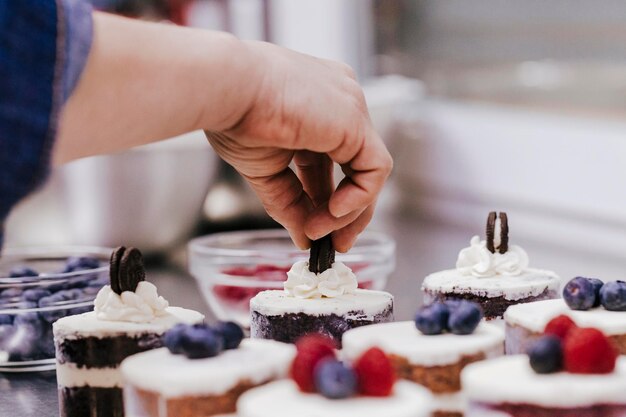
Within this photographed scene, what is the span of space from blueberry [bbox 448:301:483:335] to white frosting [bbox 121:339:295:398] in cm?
20

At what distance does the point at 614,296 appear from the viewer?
1.39 metres

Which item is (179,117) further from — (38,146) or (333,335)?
(333,335)

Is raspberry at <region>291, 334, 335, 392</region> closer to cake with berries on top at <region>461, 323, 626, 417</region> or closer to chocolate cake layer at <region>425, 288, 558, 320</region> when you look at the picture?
cake with berries on top at <region>461, 323, 626, 417</region>

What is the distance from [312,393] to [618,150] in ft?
6.65

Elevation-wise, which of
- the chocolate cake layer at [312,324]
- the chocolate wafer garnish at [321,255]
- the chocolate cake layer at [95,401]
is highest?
the chocolate wafer garnish at [321,255]

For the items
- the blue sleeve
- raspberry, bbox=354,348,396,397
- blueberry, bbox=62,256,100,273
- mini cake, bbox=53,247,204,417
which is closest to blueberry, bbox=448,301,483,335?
raspberry, bbox=354,348,396,397

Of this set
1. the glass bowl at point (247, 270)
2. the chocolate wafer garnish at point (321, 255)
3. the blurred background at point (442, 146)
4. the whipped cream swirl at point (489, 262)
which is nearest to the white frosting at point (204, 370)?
the chocolate wafer garnish at point (321, 255)

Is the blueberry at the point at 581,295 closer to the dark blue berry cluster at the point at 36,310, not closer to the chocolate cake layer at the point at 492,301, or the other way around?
the chocolate cake layer at the point at 492,301

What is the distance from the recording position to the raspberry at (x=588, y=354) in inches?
43.8

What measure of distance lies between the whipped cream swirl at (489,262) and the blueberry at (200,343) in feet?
1.94

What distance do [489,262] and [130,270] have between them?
22.7 inches

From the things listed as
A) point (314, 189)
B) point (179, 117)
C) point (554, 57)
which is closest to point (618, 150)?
point (554, 57)

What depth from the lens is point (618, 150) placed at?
2924 millimetres

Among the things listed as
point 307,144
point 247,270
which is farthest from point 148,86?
point 247,270
